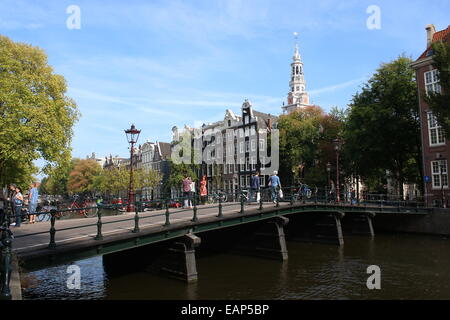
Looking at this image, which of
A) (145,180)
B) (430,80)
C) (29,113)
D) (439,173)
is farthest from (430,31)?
(145,180)

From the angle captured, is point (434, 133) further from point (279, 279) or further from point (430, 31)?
point (279, 279)

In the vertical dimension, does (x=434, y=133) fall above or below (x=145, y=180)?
above

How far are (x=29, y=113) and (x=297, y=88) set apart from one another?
9137 cm

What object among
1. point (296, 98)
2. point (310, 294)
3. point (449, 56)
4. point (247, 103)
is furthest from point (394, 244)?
point (296, 98)

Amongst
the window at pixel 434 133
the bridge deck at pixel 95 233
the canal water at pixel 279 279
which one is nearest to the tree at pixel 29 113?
the canal water at pixel 279 279

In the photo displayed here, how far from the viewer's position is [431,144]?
3403 centimetres

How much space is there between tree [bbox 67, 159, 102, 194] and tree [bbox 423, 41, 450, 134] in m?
85.5

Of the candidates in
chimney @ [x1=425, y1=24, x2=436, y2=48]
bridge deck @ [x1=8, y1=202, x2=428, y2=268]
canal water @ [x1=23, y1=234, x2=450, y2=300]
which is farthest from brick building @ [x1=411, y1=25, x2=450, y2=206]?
bridge deck @ [x1=8, y1=202, x2=428, y2=268]

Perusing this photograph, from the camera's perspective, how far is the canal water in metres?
13.0

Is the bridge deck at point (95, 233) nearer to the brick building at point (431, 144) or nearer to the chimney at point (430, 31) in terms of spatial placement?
the brick building at point (431, 144)

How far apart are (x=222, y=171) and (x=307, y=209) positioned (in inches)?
1616

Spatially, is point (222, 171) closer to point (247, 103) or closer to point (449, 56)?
point (247, 103)

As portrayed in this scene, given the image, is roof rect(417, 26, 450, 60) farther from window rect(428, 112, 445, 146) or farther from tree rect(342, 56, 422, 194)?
window rect(428, 112, 445, 146)

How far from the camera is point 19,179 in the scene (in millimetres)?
32875
